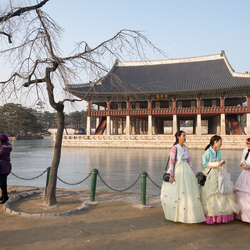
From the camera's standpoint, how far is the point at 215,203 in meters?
3.87

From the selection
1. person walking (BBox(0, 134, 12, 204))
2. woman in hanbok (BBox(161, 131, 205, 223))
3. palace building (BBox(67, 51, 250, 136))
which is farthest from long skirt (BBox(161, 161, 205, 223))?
palace building (BBox(67, 51, 250, 136))

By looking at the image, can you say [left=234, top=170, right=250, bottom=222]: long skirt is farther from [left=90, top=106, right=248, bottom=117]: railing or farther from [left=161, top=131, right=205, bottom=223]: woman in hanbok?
[left=90, top=106, right=248, bottom=117]: railing

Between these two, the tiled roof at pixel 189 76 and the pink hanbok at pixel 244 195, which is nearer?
the pink hanbok at pixel 244 195

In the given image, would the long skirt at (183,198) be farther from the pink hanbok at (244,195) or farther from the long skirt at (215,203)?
the pink hanbok at (244,195)

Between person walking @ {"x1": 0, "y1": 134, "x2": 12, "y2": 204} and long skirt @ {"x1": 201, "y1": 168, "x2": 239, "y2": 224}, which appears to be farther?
person walking @ {"x1": 0, "y1": 134, "x2": 12, "y2": 204}

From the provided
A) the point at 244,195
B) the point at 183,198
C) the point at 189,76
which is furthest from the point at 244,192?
the point at 189,76

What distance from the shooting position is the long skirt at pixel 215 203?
3850 millimetres

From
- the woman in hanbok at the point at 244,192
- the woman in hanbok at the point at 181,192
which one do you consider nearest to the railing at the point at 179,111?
the woman in hanbok at the point at 244,192

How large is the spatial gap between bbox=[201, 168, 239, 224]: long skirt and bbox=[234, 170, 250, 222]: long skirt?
0.35 feet

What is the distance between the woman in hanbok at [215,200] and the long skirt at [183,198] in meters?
0.14

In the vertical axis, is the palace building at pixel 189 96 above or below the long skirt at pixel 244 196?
above

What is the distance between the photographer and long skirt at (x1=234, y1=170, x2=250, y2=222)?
12.7ft

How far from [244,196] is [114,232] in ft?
7.31

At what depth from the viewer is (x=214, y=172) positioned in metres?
3.96
